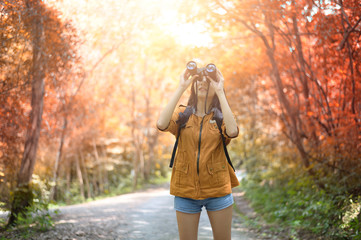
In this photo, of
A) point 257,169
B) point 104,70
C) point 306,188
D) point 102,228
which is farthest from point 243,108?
point 102,228

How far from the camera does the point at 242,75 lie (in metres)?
11.7

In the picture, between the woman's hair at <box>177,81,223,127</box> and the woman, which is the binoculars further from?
the woman's hair at <box>177,81,223,127</box>

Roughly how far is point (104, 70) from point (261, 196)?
9.31 meters

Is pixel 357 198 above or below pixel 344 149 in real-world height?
below

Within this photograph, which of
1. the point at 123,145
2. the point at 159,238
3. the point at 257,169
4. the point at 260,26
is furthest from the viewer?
the point at 123,145

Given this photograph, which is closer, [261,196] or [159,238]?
[159,238]

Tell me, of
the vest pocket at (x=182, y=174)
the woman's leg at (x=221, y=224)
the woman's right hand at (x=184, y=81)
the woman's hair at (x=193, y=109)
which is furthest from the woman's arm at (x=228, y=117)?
the woman's leg at (x=221, y=224)

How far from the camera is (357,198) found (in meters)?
5.55

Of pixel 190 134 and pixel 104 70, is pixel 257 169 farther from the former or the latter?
pixel 190 134

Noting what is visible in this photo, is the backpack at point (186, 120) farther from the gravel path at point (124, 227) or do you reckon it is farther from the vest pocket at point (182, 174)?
the gravel path at point (124, 227)

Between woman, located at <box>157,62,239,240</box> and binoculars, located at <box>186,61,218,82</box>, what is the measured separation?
2cm

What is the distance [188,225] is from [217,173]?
48 cm

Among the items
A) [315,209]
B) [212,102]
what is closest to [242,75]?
[315,209]

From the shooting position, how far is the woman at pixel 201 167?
8.68 ft
